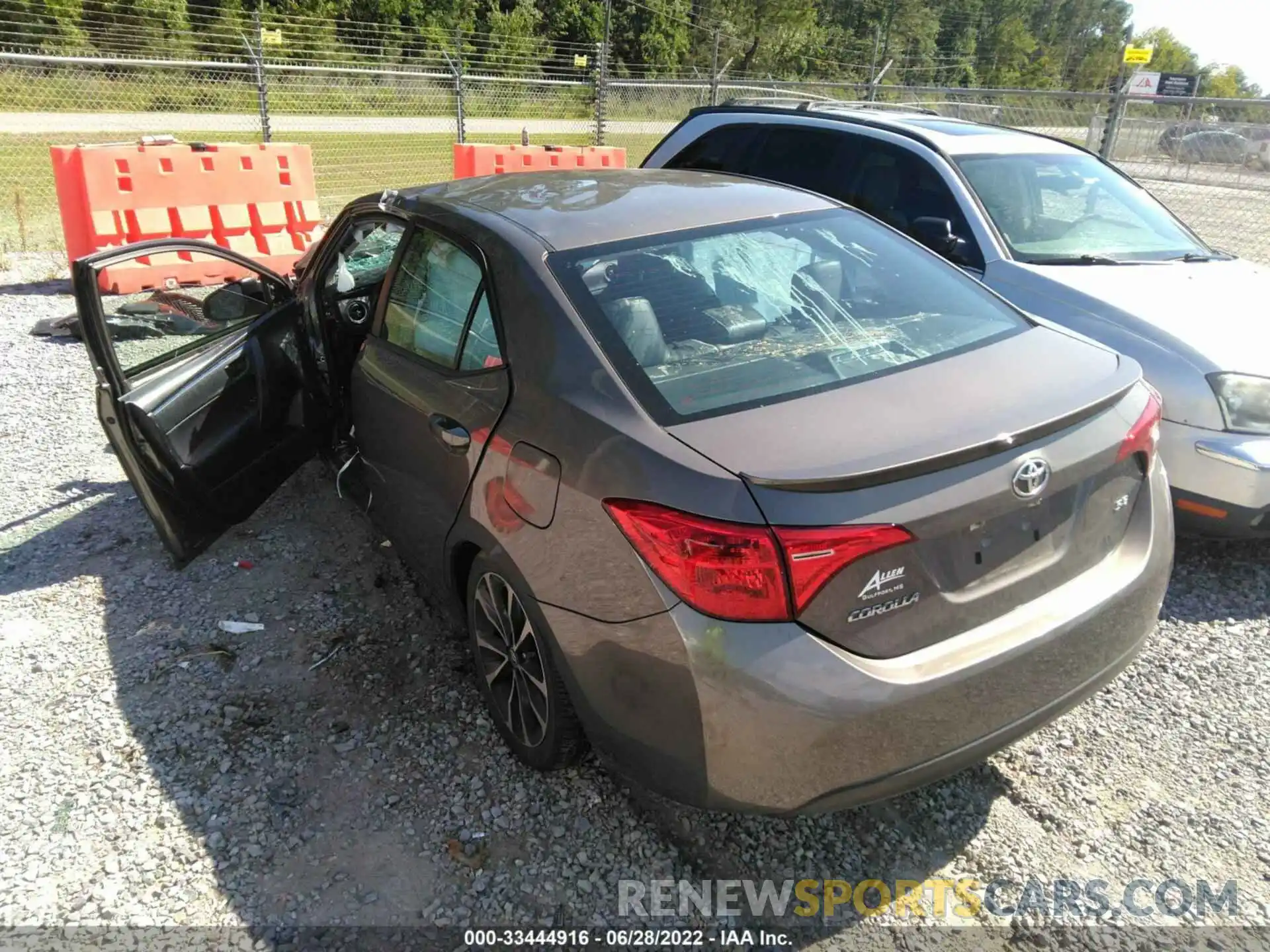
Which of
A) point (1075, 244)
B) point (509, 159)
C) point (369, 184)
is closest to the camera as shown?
point (1075, 244)

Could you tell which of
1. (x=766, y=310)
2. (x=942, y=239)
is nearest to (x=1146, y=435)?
(x=766, y=310)

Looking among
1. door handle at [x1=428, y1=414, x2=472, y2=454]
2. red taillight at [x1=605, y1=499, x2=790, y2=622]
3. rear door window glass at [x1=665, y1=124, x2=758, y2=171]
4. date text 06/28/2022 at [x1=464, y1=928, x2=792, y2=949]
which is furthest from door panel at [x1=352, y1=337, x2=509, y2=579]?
rear door window glass at [x1=665, y1=124, x2=758, y2=171]

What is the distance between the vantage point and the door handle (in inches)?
105

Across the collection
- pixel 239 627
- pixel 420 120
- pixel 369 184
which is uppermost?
pixel 420 120

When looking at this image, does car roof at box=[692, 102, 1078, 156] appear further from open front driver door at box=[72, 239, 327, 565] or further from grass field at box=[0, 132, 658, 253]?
grass field at box=[0, 132, 658, 253]

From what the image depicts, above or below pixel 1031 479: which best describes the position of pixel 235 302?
below

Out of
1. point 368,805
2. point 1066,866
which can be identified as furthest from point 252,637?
point 1066,866

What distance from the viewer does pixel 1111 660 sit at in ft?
7.79

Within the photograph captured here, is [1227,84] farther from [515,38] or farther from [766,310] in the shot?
[766,310]

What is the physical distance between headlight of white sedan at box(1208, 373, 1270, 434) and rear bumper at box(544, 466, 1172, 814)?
1798 mm

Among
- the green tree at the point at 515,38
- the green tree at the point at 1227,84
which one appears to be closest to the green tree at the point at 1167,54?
the green tree at the point at 1227,84

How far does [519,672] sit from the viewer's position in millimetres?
2699

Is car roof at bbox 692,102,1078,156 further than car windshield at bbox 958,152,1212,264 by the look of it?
Yes

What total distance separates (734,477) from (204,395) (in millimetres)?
2539
